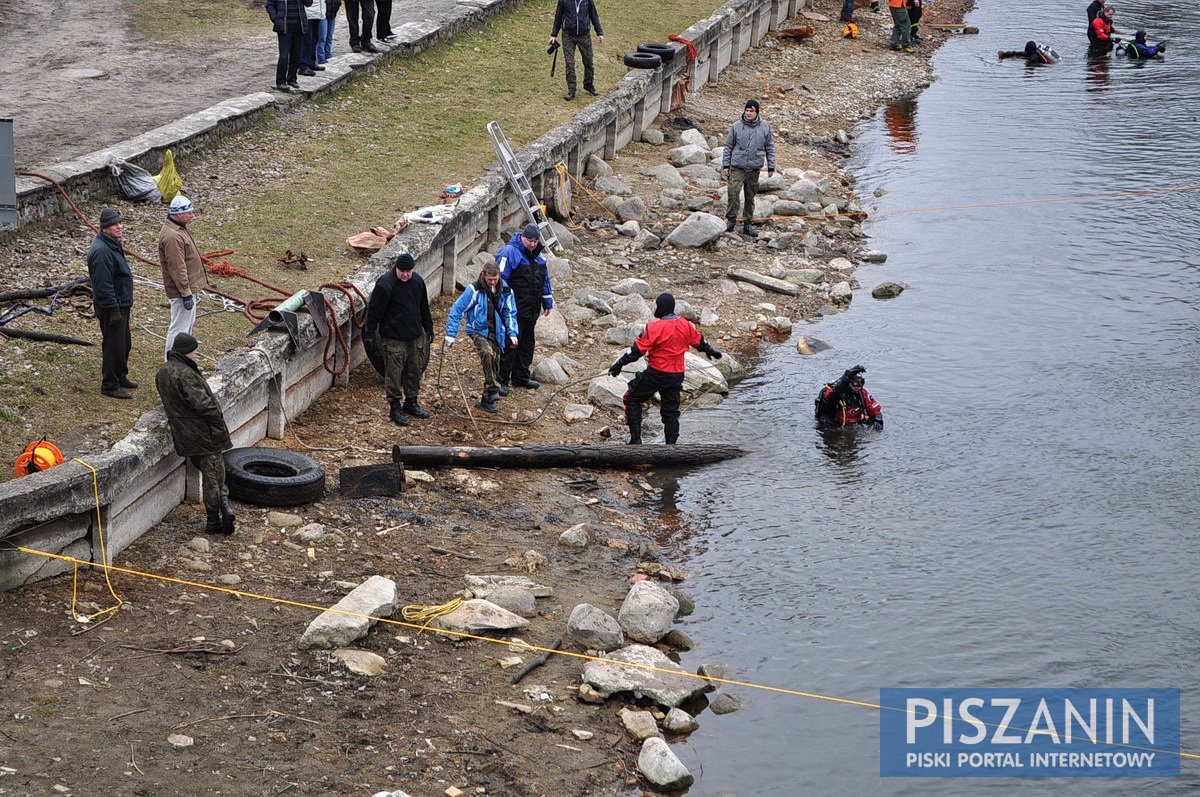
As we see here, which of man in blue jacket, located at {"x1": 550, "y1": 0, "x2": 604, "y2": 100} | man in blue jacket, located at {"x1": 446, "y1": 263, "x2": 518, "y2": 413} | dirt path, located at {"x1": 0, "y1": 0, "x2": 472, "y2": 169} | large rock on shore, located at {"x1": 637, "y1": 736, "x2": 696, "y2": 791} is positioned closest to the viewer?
large rock on shore, located at {"x1": 637, "y1": 736, "x2": 696, "y2": 791}

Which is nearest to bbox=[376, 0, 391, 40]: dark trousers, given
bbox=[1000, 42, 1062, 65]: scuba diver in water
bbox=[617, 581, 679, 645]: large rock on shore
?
bbox=[617, 581, 679, 645]: large rock on shore

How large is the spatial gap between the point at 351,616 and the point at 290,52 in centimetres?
1209

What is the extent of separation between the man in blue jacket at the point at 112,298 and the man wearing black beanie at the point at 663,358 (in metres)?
4.97

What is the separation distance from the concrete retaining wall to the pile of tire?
2.73 m

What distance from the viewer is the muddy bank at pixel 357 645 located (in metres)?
7.75

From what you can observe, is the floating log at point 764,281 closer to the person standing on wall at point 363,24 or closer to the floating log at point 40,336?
the person standing on wall at point 363,24

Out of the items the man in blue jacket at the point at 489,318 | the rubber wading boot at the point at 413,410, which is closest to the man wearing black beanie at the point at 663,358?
the man in blue jacket at the point at 489,318

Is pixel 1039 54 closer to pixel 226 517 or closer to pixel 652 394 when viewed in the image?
pixel 652 394

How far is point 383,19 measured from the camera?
22078mm

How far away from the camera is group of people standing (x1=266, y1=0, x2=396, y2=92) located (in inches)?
725

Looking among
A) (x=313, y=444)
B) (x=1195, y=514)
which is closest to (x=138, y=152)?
(x=313, y=444)

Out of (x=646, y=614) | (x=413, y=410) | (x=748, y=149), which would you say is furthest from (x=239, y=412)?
(x=748, y=149)

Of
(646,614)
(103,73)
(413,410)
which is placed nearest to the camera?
(646,614)

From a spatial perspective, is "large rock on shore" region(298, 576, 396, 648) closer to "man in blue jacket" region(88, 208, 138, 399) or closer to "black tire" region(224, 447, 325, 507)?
"black tire" region(224, 447, 325, 507)
